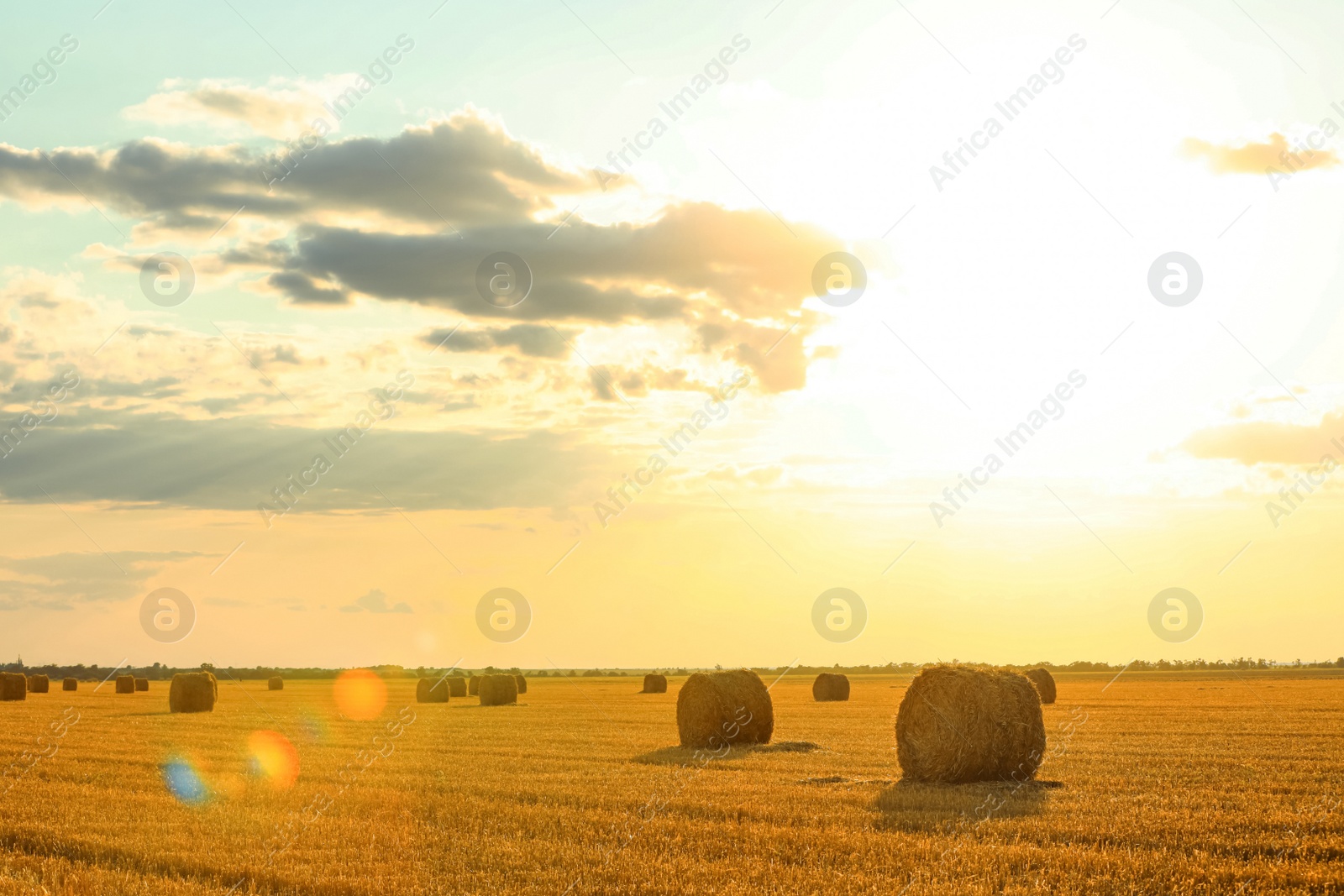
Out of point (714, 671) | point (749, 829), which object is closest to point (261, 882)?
point (749, 829)

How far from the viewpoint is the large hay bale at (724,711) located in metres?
25.8

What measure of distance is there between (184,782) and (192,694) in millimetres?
26747

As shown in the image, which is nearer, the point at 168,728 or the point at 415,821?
the point at 415,821

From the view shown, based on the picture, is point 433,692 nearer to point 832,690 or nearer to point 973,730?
point 832,690

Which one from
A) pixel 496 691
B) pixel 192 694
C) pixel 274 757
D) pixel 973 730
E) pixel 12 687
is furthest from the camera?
pixel 12 687

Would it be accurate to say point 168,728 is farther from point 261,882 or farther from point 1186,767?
point 1186,767

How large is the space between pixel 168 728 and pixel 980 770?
24.3 meters

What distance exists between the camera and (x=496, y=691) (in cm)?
4834

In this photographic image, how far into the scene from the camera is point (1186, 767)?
61.9 feet

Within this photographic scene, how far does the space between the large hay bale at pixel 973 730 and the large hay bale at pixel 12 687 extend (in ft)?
168

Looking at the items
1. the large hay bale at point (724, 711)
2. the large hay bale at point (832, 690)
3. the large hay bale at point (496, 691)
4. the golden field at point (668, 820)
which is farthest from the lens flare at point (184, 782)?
the large hay bale at point (832, 690)

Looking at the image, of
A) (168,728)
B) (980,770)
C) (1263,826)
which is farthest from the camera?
(168,728)

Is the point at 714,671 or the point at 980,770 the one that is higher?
the point at 714,671

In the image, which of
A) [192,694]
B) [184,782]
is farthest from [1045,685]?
[192,694]
